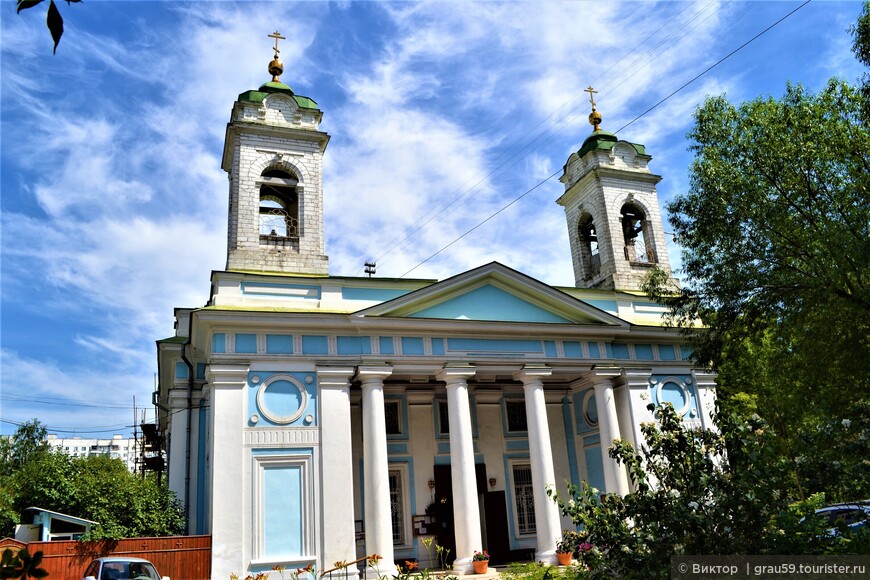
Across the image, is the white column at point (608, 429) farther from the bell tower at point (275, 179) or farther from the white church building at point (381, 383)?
the bell tower at point (275, 179)

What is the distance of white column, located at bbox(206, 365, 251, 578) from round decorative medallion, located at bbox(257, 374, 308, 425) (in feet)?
1.51

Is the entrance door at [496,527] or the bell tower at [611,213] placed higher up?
the bell tower at [611,213]

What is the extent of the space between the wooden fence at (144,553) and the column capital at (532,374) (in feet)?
26.8

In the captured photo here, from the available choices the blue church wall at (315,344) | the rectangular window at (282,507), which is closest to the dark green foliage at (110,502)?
the rectangular window at (282,507)

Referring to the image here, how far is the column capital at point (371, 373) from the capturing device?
15.8 meters

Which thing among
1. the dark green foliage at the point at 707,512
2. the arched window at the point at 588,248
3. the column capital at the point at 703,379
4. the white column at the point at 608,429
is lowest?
the dark green foliage at the point at 707,512

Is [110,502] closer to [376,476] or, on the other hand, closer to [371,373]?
[376,476]

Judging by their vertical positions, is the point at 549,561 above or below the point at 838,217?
below

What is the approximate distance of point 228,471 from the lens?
14.1 m

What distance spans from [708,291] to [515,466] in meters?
7.95

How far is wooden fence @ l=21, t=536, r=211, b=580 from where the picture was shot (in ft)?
42.0

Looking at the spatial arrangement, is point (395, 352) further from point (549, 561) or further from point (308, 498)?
point (549, 561)

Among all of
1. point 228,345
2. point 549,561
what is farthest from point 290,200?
point 549,561

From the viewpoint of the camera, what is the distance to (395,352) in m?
16.3
